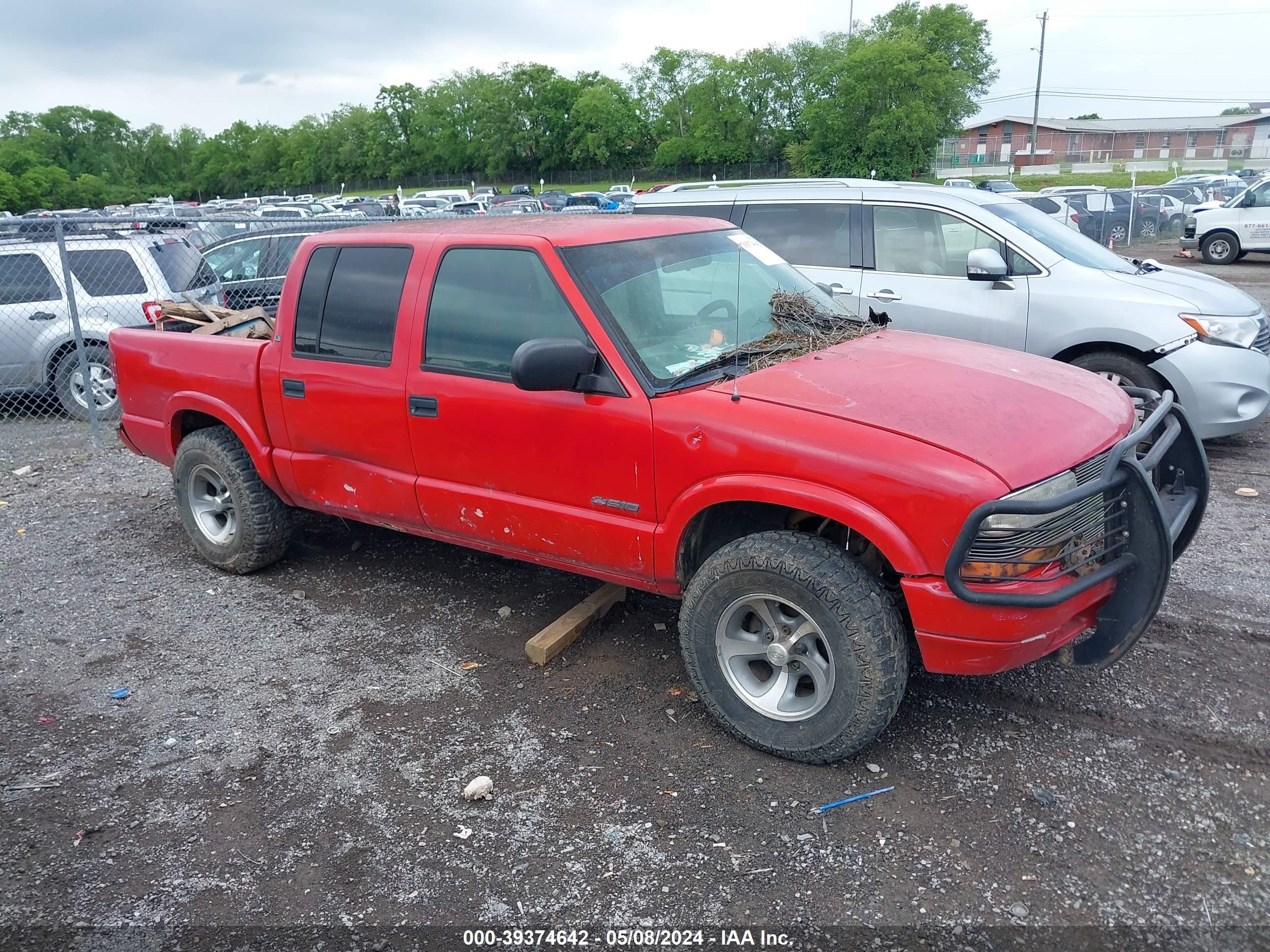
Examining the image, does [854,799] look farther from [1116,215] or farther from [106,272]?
[1116,215]

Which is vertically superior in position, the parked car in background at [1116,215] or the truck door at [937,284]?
the truck door at [937,284]

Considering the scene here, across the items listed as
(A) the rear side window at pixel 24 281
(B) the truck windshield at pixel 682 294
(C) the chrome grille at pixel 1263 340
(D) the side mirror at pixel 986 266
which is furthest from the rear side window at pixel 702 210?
(A) the rear side window at pixel 24 281

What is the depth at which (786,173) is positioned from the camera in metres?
73.0

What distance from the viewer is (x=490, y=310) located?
4133mm

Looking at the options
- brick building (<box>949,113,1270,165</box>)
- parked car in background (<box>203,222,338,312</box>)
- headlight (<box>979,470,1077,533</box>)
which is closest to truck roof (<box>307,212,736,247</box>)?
headlight (<box>979,470,1077,533</box>)

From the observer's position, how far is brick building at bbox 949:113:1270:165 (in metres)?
92.4

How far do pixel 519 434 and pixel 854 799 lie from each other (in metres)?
1.96

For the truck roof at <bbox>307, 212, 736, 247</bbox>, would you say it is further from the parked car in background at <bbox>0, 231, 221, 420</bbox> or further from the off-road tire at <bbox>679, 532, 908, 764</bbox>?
the parked car in background at <bbox>0, 231, 221, 420</bbox>

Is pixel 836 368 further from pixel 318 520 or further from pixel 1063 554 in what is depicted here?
pixel 318 520

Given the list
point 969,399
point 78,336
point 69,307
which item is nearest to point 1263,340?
point 969,399

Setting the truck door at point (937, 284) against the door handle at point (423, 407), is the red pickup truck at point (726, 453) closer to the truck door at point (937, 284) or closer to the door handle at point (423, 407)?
the door handle at point (423, 407)

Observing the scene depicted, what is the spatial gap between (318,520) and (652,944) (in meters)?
4.57

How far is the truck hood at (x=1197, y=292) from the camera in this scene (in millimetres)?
6754

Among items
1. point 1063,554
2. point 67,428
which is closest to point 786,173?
point 67,428
